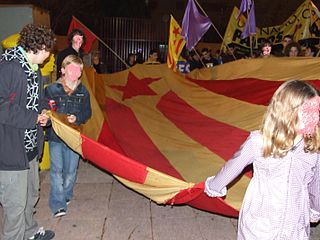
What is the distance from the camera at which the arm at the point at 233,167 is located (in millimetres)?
2105

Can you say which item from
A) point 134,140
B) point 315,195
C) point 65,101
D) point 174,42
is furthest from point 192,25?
point 315,195

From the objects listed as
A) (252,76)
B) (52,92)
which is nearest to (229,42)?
(252,76)

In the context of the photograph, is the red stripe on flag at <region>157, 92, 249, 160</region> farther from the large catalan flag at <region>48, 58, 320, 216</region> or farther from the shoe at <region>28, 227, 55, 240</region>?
the shoe at <region>28, 227, 55, 240</region>

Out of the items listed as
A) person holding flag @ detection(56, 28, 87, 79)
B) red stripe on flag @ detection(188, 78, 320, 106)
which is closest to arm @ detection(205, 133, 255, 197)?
red stripe on flag @ detection(188, 78, 320, 106)

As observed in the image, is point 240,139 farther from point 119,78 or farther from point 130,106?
point 119,78

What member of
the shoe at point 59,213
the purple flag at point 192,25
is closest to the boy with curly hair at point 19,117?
the shoe at point 59,213

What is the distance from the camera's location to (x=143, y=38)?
20.0m

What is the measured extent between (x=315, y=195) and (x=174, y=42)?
802 centimetres

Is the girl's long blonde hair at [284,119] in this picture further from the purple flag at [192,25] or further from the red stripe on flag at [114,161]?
the purple flag at [192,25]

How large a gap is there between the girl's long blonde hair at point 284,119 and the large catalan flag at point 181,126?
0.93 metres

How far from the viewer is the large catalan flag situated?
3.40 metres

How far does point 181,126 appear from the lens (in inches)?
225

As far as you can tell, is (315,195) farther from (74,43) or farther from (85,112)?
(74,43)

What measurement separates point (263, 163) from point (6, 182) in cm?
192
